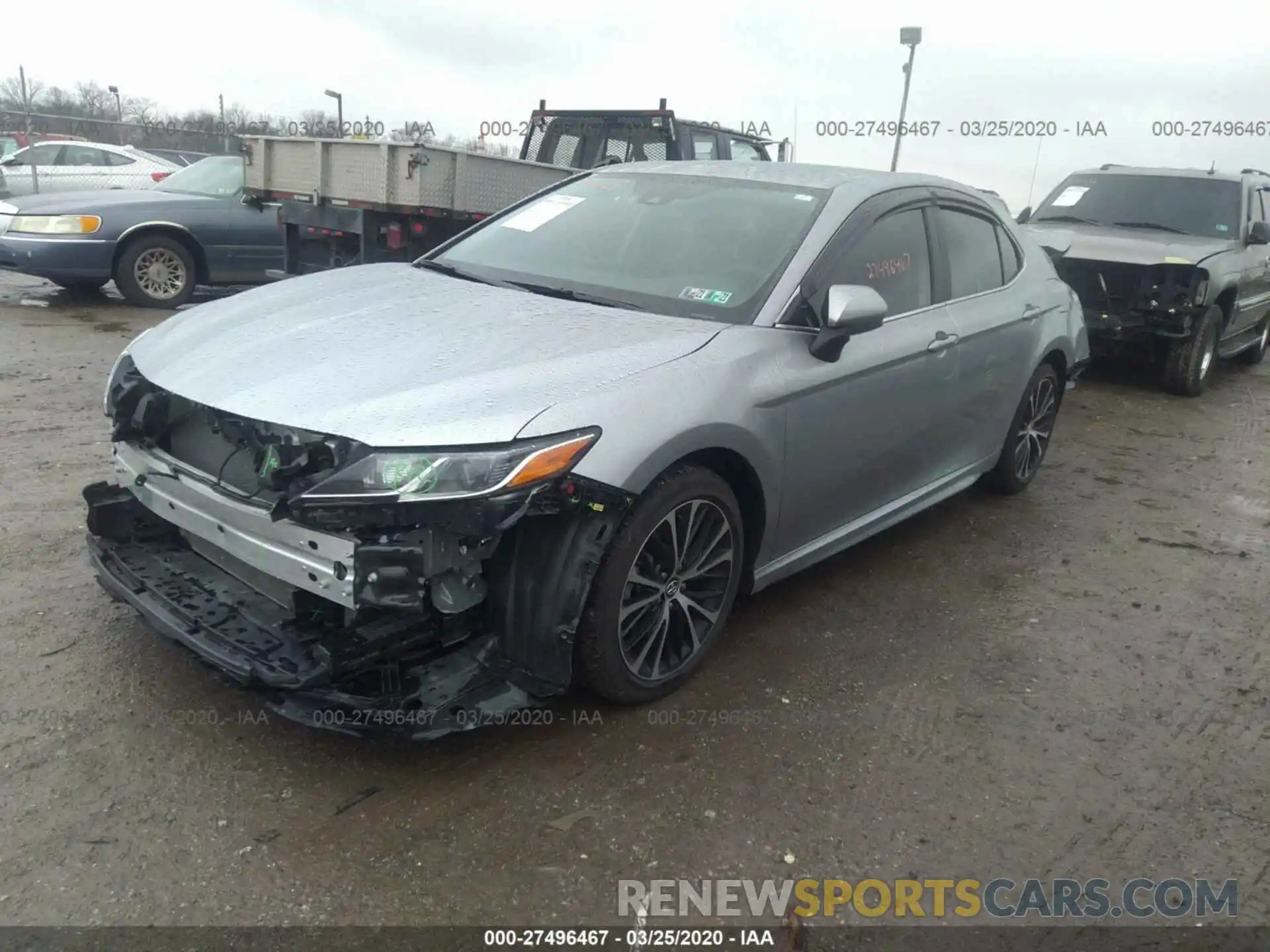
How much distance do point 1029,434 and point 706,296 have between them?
2664 mm

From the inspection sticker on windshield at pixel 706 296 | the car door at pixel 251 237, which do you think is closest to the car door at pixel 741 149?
the car door at pixel 251 237

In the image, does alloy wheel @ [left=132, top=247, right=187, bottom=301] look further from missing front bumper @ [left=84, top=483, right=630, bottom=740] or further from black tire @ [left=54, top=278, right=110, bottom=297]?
missing front bumper @ [left=84, top=483, right=630, bottom=740]

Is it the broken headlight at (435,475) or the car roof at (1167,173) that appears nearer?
the broken headlight at (435,475)

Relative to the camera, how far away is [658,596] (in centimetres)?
309

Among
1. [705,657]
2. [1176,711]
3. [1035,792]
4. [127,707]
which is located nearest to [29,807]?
[127,707]

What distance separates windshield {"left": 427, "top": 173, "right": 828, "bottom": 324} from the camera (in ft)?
11.6

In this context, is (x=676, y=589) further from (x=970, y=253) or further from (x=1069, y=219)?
(x=1069, y=219)

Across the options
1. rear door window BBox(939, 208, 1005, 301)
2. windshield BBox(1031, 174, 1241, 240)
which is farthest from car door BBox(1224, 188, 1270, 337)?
rear door window BBox(939, 208, 1005, 301)

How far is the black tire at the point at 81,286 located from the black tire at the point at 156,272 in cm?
25

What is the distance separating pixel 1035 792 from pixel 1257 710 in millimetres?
1124

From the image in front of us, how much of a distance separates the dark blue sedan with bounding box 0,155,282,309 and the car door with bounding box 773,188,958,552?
7.39 m

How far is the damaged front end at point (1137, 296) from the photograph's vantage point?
26.5ft

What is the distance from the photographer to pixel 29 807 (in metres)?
2.59

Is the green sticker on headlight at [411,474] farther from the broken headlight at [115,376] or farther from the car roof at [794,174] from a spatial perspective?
the car roof at [794,174]
